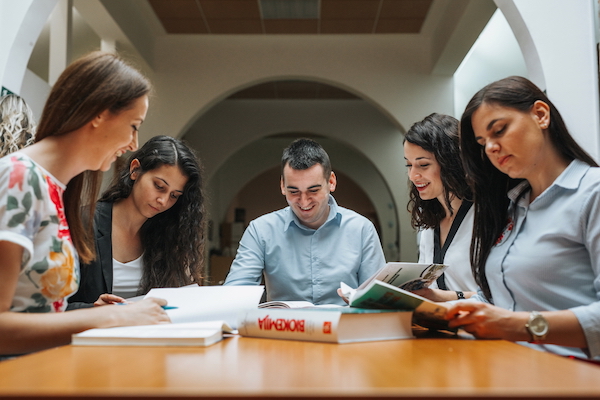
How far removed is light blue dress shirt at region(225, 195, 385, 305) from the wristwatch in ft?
4.55

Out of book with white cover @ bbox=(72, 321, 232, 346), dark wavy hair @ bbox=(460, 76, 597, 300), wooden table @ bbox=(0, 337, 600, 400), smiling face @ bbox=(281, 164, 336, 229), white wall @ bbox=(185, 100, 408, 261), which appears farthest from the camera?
white wall @ bbox=(185, 100, 408, 261)

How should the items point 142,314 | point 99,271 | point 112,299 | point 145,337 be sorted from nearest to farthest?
point 145,337 → point 142,314 → point 112,299 → point 99,271

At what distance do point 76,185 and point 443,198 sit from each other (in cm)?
171

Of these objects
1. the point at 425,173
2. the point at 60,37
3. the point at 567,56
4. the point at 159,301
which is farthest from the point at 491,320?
the point at 60,37

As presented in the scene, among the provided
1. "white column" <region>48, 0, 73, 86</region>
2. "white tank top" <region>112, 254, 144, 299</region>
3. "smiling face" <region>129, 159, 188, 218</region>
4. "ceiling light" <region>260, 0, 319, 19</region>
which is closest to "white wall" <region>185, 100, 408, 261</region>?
"ceiling light" <region>260, 0, 319, 19</region>

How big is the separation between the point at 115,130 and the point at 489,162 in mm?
1224

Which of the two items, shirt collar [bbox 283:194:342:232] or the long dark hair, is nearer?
the long dark hair

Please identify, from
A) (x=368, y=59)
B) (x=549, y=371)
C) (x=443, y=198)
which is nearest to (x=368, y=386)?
(x=549, y=371)

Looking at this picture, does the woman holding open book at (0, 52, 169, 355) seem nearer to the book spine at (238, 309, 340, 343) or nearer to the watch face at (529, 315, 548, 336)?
the book spine at (238, 309, 340, 343)

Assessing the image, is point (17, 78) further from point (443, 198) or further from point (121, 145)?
point (443, 198)

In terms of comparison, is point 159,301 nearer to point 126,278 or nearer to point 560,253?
point 126,278

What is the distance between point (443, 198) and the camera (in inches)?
101

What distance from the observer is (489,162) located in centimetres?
182

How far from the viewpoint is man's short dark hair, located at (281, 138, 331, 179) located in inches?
106
